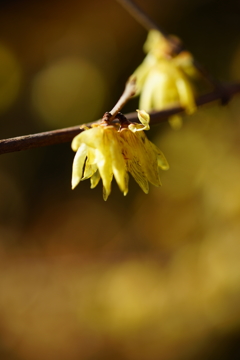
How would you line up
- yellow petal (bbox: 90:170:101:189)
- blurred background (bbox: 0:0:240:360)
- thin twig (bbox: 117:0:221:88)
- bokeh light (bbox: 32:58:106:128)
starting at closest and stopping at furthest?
yellow petal (bbox: 90:170:101:189), thin twig (bbox: 117:0:221:88), blurred background (bbox: 0:0:240:360), bokeh light (bbox: 32:58:106:128)

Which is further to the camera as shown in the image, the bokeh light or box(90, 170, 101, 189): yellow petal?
the bokeh light

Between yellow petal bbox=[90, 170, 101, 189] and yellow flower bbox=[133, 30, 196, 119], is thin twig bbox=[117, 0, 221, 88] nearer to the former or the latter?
yellow flower bbox=[133, 30, 196, 119]

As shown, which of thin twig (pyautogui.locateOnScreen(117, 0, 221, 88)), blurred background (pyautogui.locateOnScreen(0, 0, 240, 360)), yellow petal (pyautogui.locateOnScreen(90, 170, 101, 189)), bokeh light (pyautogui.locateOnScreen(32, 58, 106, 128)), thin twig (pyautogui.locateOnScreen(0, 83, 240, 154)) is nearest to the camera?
thin twig (pyautogui.locateOnScreen(0, 83, 240, 154))

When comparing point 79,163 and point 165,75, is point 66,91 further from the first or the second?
point 79,163

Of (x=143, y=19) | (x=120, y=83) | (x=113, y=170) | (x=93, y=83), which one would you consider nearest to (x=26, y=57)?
(x=93, y=83)

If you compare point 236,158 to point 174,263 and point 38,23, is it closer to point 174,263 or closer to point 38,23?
point 174,263

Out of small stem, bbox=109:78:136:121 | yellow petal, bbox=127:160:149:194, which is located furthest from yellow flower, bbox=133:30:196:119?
yellow petal, bbox=127:160:149:194

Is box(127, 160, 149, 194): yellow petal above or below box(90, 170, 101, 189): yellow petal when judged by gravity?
below
